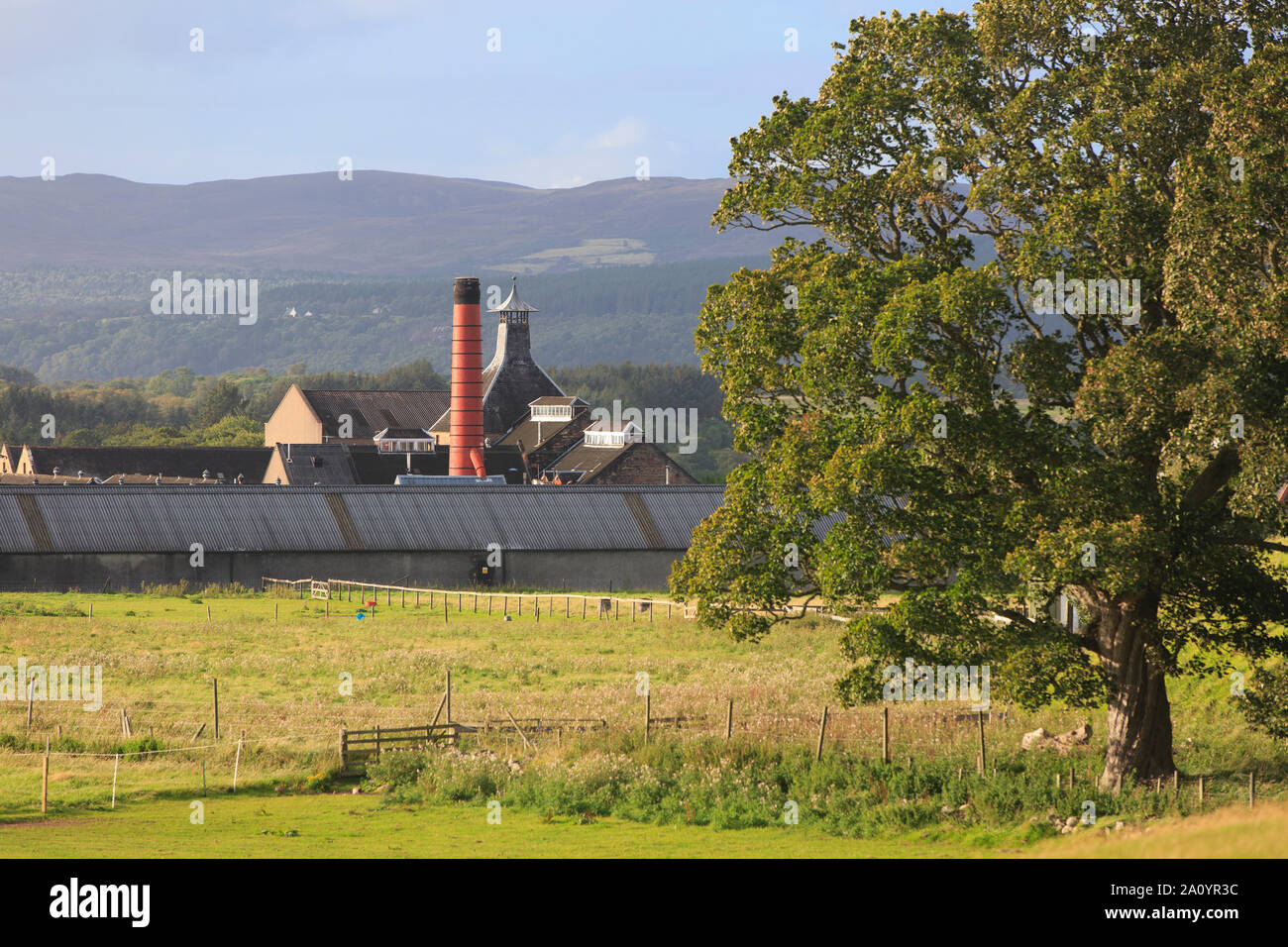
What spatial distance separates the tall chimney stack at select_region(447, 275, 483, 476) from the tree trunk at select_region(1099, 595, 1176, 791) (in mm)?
67057

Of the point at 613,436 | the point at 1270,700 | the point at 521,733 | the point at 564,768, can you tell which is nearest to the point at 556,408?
the point at 613,436

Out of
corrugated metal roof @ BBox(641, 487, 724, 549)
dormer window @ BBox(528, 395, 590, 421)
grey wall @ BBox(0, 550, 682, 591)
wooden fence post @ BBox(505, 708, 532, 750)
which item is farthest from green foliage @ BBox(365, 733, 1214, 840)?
dormer window @ BBox(528, 395, 590, 421)

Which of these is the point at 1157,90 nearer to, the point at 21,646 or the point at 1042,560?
the point at 1042,560

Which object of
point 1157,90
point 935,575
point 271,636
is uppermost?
point 1157,90

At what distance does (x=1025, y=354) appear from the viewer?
20750 mm

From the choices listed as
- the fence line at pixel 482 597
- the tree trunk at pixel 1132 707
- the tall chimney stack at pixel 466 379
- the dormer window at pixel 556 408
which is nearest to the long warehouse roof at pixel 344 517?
the fence line at pixel 482 597

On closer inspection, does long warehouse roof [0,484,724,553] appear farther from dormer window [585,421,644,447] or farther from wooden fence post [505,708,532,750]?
wooden fence post [505,708,532,750]

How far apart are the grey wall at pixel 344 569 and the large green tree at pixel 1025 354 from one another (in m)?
36.8

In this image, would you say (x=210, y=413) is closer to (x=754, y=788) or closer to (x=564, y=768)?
(x=564, y=768)
